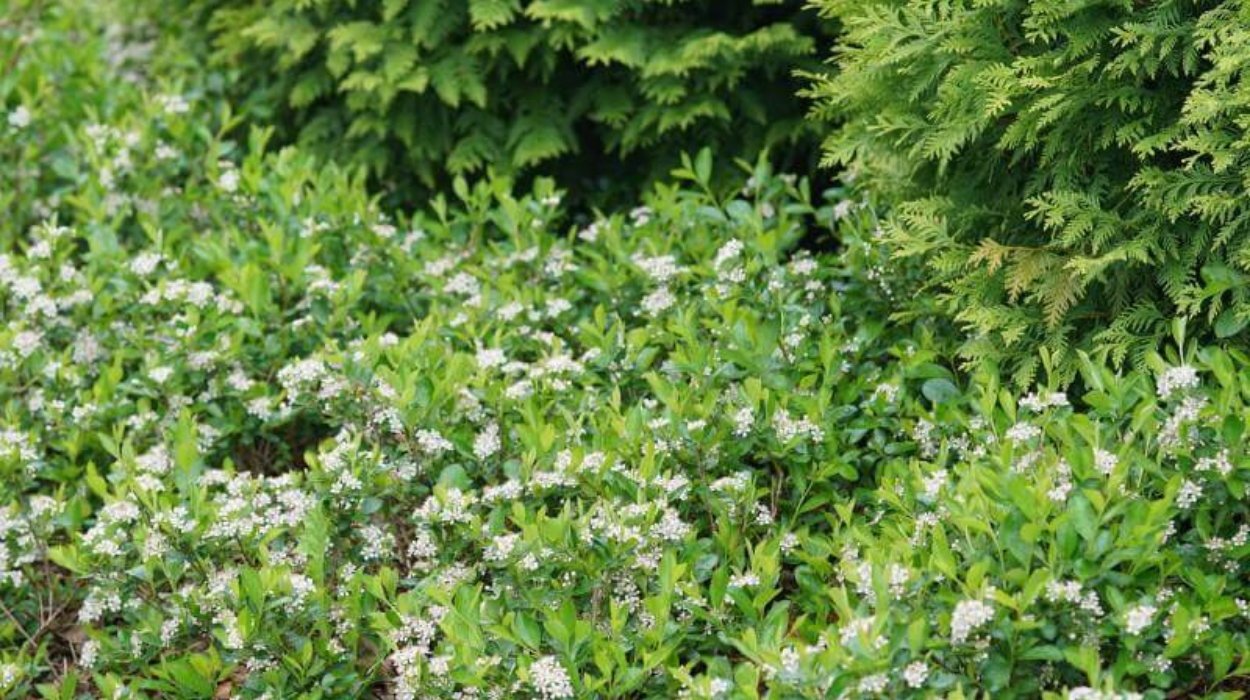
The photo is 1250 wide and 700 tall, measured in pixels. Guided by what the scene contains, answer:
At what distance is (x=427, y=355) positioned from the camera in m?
3.75

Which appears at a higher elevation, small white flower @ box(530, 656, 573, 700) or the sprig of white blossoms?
the sprig of white blossoms

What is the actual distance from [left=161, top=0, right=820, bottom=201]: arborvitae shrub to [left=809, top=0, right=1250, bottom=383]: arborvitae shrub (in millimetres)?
1258

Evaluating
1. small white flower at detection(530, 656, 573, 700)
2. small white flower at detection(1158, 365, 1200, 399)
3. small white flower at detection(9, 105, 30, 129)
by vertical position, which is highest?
small white flower at detection(9, 105, 30, 129)

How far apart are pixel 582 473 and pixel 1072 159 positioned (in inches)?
57.3

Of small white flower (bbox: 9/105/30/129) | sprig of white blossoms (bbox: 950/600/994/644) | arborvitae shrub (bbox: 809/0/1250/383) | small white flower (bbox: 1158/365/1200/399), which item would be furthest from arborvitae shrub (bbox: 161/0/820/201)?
sprig of white blossoms (bbox: 950/600/994/644)

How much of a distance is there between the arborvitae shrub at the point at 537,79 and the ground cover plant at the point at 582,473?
Answer: 523 millimetres

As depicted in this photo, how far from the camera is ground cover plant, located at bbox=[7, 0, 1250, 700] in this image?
8.63ft

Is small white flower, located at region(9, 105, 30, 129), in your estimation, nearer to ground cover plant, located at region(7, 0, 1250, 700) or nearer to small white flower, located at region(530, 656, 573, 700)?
ground cover plant, located at region(7, 0, 1250, 700)

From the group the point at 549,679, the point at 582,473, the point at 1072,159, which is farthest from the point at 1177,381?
the point at 549,679

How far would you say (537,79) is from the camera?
5469 millimetres

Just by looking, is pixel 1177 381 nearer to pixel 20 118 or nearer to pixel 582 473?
pixel 582 473

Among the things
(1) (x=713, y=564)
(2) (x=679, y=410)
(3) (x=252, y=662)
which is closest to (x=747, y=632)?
(1) (x=713, y=564)

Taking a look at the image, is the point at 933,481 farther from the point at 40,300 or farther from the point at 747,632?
the point at 40,300

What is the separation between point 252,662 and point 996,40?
7.89ft
